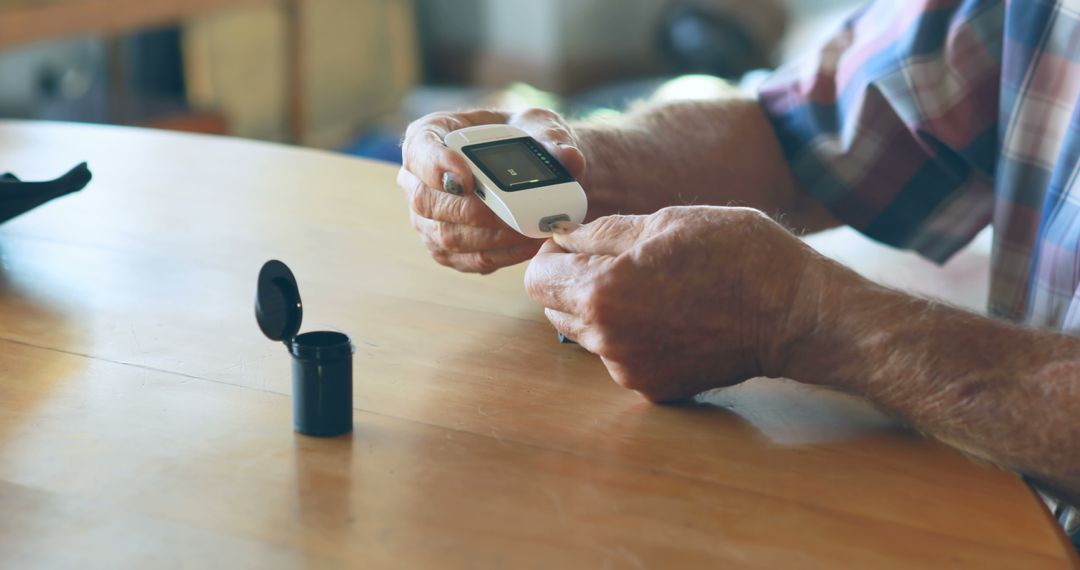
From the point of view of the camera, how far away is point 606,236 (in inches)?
29.8

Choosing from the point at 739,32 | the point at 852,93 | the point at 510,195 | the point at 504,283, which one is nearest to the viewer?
the point at 510,195

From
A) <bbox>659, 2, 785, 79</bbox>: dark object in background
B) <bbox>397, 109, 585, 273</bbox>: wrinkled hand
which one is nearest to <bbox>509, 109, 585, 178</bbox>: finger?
<bbox>397, 109, 585, 273</bbox>: wrinkled hand

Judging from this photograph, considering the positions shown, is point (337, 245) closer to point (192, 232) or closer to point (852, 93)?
point (192, 232)

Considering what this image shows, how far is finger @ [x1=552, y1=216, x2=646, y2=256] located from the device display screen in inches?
2.0

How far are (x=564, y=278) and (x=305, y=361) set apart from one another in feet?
0.57

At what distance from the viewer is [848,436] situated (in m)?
0.71

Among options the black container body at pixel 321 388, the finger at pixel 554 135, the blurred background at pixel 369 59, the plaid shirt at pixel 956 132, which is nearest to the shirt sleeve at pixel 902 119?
the plaid shirt at pixel 956 132

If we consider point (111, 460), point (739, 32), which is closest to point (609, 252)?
point (111, 460)

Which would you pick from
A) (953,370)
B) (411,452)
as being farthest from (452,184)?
(953,370)

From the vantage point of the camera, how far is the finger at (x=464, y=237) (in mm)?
879

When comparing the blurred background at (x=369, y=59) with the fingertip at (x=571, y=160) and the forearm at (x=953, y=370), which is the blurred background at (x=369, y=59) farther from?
the forearm at (x=953, y=370)

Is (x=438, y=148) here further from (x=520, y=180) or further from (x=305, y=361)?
(x=305, y=361)

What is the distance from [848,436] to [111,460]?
42 centimetres

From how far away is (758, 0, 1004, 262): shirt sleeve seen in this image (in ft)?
3.43
